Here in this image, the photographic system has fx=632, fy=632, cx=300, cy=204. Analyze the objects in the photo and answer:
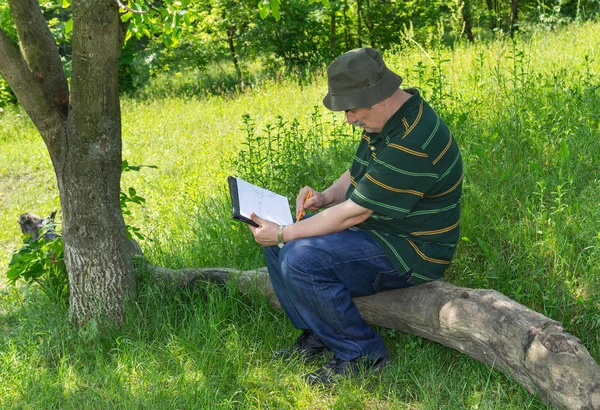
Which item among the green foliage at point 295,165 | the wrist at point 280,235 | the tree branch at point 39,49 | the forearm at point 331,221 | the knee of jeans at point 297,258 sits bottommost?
the green foliage at point 295,165

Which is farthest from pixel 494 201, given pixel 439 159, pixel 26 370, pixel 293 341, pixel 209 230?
pixel 26 370

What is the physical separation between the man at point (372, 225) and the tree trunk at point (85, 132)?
1100 millimetres

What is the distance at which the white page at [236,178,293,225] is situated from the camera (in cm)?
351

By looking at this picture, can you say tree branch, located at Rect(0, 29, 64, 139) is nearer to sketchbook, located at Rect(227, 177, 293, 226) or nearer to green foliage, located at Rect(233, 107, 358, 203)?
sketchbook, located at Rect(227, 177, 293, 226)

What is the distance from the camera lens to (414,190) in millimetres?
3096

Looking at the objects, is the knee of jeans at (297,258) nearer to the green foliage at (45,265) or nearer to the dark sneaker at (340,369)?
the dark sneaker at (340,369)

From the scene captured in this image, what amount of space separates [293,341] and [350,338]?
52cm

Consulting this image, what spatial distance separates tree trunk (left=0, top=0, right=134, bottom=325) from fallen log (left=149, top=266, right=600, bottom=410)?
1.60m

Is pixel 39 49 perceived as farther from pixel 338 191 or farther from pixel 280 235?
pixel 338 191

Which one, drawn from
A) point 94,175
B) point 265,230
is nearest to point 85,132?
point 94,175

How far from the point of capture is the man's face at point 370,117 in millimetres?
3205

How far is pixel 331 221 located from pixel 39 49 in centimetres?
215

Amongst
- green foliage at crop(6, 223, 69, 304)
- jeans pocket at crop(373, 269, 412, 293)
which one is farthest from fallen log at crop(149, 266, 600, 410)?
green foliage at crop(6, 223, 69, 304)

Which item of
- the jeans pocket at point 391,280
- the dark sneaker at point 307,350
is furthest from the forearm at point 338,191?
the dark sneaker at point 307,350
